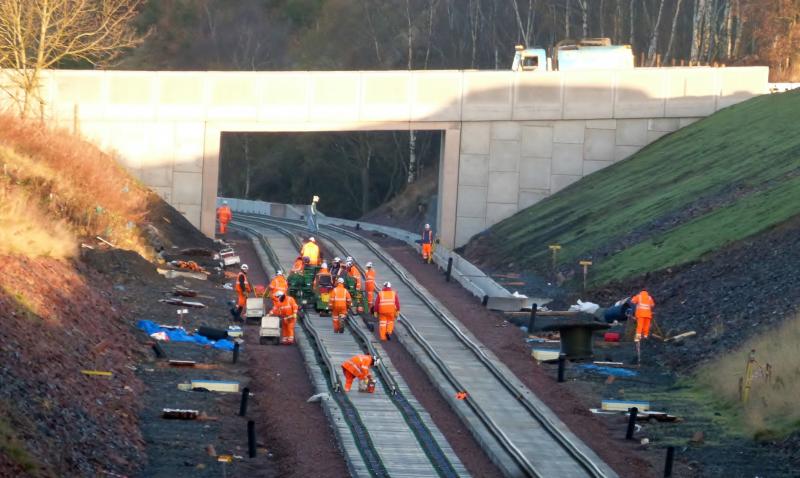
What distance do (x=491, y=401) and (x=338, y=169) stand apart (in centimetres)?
5391

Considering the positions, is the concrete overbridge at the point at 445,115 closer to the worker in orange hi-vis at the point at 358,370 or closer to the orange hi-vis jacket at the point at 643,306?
the orange hi-vis jacket at the point at 643,306

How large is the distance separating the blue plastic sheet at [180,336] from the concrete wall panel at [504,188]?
22.3m

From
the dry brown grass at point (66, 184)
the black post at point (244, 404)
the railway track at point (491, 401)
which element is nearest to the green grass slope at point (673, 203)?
the railway track at point (491, 401)

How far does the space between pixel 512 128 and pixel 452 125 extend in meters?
2.24

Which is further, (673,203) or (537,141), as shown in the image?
(537,141)

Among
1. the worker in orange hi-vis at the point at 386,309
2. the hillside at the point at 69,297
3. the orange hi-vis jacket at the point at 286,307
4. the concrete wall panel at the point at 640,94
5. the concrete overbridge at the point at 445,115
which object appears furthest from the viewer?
the concrete wall panel at the point at 640,94

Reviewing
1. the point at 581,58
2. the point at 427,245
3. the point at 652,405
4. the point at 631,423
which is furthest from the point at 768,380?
the point at 581,58

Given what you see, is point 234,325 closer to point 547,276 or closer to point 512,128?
point 547,276

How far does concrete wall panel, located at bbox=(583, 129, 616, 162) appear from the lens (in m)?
49.2

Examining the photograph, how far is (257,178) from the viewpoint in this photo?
81.3 meters

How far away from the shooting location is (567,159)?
161ft

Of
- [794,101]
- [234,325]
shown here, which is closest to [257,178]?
[794,101]

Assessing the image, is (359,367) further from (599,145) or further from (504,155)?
(599,145)

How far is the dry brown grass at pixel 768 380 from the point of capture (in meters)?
20.7
